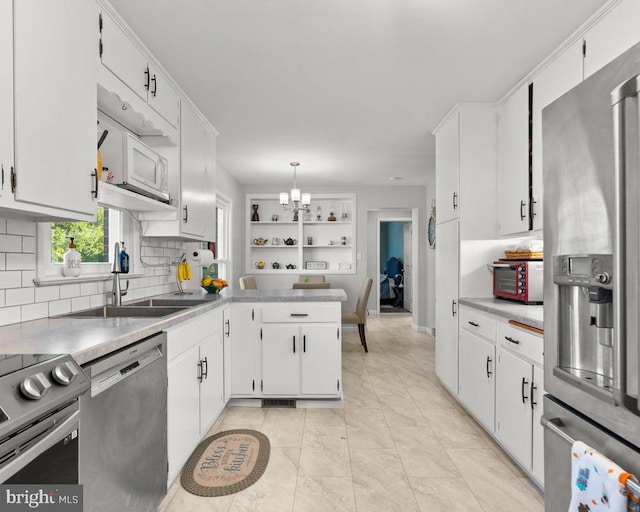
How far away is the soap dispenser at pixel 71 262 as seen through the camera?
1992 mm

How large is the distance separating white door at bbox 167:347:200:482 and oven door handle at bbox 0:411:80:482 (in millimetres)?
751

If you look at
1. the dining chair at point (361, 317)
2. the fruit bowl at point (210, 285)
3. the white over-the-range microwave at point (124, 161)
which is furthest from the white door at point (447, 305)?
the white over-the-range microwave at point (124, 161)

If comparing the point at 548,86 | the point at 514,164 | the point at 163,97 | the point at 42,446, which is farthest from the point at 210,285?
the point at 548,86

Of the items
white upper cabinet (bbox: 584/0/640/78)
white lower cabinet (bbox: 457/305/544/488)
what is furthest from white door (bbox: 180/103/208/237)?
white upper cabinet (bbox: 584/0/640/78)

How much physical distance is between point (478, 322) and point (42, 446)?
2496 millimetres

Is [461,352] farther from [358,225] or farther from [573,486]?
[358,225]

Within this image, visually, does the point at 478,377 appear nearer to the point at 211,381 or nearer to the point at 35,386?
the point at 211,381

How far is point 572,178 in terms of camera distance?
1078 mm

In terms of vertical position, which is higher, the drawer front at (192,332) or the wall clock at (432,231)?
the wall clock at (432,231)

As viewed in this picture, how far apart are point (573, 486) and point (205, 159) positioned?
3.25m

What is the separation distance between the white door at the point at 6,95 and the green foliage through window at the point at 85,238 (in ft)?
2.14

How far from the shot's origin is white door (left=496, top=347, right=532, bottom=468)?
2.03m

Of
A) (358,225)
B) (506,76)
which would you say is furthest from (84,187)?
(358,225)

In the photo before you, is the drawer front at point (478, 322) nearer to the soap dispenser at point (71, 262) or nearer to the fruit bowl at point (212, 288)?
the fruit bowl at point (212, 288)
